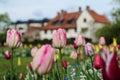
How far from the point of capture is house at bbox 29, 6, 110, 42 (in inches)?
2921

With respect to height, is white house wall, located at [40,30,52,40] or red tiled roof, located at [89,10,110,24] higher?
red tiled roof, located at [89,10,110,24]

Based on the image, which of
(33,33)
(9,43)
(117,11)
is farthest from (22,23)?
(9,43)

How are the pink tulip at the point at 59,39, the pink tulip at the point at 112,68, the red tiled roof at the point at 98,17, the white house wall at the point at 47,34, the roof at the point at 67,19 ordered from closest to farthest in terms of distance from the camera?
1. the pink tulip at the point at 112,68
2. the pink tulip at the point at 59,39
3. the red tiled roof at the point at 98,17
4. the roof at the point at 67,19
5. the white house wall at the point at 47,34

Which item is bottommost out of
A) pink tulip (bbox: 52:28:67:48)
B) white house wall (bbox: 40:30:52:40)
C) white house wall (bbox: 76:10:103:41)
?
white house wall (bbox: 40:30:52:40)

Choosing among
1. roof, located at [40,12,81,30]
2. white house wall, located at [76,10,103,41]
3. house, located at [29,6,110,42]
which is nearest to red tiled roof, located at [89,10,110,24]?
house, located at [29,6,110,42]

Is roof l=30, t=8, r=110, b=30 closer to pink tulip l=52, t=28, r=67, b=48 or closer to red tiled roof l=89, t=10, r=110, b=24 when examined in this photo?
red tiled roof l=89, t=10, r=110, b=24

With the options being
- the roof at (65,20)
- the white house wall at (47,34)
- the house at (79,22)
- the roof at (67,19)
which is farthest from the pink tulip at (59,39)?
the white house wall at (47,34)

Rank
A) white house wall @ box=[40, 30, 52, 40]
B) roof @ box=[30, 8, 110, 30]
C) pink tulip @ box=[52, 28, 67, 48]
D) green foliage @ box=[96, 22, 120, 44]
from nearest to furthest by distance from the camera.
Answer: pink tulip @ box=[52, 28, 67, 48] < green foliage @ box=[96, 22, 120, 44] < roof @ box=[30, 8, 110, 30] < white house wall @ box=[40, 30, 52, 40]

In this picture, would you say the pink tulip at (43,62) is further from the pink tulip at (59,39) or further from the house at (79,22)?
the house at (79,22)

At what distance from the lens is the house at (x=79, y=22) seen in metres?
74.2

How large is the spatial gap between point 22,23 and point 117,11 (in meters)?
73.2

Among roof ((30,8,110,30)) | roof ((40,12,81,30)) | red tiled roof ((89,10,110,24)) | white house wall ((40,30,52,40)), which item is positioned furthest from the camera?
white house wall ((40,30,52,40))

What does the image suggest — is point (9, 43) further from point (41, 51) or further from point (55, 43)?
point (41, 51)

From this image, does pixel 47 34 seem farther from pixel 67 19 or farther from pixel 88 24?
pixel 88 24
